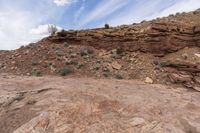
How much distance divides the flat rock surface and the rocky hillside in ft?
11.6

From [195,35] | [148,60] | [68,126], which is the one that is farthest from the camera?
[195,35]

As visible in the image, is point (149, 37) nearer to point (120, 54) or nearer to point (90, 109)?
point (120, 54)

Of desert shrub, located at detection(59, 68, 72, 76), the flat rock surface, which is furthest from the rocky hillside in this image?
the flat rock surface

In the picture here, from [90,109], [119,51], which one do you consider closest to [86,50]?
[119,51]

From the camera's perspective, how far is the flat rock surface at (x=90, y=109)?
12.3 meters

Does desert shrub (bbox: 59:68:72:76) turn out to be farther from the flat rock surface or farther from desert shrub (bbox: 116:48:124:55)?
desert shrub (bbox: 116:48:124:55)

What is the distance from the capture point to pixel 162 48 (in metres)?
24.5

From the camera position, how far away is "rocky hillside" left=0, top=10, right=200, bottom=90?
21.2 meters

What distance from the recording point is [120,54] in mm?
23812

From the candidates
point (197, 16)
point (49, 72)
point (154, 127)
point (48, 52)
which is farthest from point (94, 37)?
point (154, 127)

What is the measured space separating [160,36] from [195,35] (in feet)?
8.67

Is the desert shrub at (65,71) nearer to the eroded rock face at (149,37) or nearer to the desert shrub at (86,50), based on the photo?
the desert shrub at (86,50)

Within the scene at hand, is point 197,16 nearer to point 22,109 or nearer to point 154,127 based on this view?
point 154,127

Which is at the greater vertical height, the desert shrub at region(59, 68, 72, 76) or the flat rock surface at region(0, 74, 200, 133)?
the desert shrub at region(59, 68, 72, 76)
